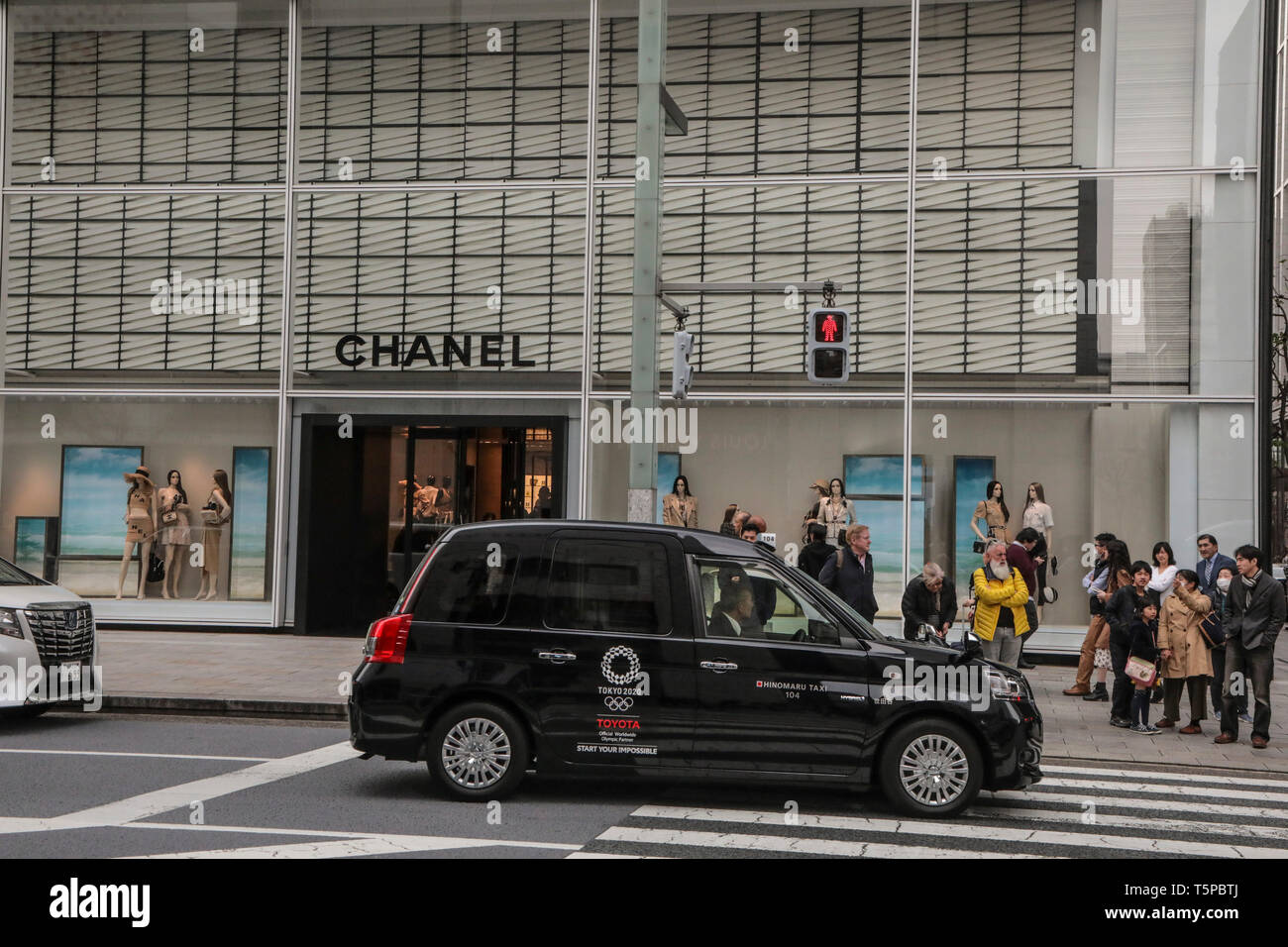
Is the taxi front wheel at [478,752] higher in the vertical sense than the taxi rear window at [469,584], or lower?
lower

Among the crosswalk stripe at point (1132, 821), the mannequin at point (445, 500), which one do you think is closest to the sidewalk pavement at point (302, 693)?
the mannequin at point (445, 500)

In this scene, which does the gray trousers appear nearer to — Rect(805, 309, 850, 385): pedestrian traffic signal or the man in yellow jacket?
the man in yellow jacket

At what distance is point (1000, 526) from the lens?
55.6 feet

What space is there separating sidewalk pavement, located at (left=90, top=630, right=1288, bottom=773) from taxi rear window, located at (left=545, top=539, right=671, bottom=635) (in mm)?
4548

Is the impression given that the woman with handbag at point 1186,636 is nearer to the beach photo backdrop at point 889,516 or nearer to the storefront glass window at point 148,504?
the beach photo backdrop at point 889,516

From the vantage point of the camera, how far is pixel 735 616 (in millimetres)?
8164

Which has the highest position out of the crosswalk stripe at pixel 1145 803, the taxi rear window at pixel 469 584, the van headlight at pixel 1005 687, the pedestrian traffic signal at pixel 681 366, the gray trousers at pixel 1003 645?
the pedestrian traffic signal at pixel 681 366

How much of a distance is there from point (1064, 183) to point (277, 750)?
12.6 metres

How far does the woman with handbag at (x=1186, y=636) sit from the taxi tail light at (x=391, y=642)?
24.2ft

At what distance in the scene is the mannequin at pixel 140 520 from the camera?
1878 cm

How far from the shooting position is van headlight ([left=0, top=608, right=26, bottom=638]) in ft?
Answer: 35.0

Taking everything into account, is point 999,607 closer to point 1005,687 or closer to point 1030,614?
point 1030,614

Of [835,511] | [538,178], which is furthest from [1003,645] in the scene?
[538,178]

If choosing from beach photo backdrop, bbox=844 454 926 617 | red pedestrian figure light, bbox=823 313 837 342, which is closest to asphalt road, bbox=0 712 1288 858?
red pedestrian figure light, bbox=823 313 837 342
